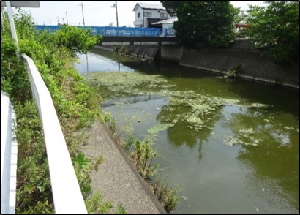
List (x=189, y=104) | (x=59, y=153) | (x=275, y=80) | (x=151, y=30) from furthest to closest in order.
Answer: (x=151, y=30) < (x=275, y=80) < (x=189, y=104) < (x=59, y=153)

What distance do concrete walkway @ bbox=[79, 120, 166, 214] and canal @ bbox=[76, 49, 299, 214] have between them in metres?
1.05

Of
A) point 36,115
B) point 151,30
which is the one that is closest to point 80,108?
point 36,115

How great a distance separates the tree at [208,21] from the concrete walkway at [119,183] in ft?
58.7

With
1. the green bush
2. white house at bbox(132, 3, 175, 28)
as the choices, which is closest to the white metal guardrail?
the green bush

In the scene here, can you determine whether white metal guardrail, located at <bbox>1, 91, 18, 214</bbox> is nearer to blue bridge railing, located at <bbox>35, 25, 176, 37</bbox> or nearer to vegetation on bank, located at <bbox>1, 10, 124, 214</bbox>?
vegetation on bank, located at <bbox>1, 10, 124, 214</bbox>

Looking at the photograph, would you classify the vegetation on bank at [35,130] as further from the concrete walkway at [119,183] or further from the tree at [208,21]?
the tree at [208,21]

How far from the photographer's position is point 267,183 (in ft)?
16.1

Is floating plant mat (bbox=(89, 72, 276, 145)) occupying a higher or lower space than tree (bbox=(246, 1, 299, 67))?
lower

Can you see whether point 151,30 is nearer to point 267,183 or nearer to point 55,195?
point 267,183

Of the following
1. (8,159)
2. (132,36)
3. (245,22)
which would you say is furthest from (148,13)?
(8,159)

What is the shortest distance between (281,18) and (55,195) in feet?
49.3

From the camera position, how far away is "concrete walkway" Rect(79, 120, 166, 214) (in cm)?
316

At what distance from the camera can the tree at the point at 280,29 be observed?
1211 centimetres

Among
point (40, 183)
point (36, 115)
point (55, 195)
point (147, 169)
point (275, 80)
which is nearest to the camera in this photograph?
point (55, 195)
